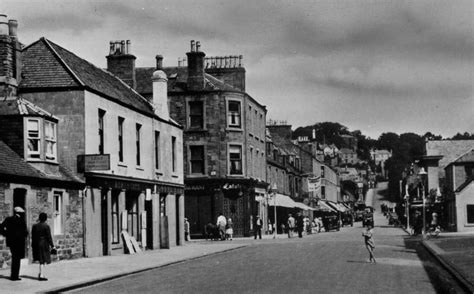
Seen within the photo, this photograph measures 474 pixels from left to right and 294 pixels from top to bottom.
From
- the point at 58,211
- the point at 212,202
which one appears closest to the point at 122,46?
the point at 212,202

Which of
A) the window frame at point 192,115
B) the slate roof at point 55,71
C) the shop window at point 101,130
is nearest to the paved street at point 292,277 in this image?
the shop window at point 101,130

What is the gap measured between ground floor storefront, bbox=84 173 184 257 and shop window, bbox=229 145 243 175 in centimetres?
1323

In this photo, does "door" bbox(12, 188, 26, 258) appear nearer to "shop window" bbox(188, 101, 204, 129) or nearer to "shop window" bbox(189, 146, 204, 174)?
"shop window" bbox(189, 146, 204, 174)

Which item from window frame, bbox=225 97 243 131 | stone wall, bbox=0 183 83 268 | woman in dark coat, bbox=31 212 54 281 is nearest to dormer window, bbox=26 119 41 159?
stone wall, bbox=0 183 83 268

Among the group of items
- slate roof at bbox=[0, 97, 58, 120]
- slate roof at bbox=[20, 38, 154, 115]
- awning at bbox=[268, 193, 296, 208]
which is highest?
slate roof at bbox=[20, 38, 154, 115]

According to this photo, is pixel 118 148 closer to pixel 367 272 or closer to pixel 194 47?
pixel 367 272

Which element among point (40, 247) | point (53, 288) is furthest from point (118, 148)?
point (53, 288)

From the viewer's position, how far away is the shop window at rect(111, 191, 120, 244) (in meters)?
28.4

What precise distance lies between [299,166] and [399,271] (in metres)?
61.9

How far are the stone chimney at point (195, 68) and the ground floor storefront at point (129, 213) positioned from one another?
13.9m

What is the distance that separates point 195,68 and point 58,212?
26.9 metres

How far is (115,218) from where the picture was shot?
93.8ft

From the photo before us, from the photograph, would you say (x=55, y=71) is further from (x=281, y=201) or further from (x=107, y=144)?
(x=281, y=201)

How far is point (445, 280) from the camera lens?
54.2 ft
